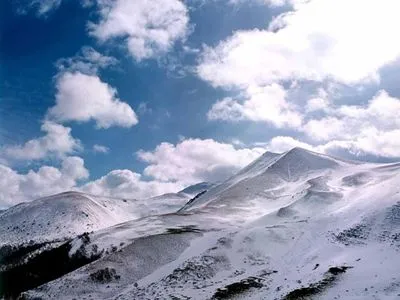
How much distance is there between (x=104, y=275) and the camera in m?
54.6

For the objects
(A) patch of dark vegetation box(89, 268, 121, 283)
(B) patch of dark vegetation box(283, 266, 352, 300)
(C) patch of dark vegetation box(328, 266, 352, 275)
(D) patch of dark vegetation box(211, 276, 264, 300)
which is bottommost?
(B) patch of dark vegetation box(283, 266, 352, 300)

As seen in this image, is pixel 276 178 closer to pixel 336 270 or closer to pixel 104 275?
pixel 104 275

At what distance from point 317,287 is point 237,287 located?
8743 millimetres

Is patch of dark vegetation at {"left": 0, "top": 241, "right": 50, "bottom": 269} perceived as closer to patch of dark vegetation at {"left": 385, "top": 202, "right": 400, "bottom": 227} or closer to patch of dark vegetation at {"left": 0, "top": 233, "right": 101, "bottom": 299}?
patch of dark vegetation at {"left": 0, "top": 233, "right": 101, "bottom": 299}

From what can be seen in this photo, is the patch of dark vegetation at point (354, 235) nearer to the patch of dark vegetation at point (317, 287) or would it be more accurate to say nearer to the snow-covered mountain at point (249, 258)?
the snow-covered mountain at point (249, 258)

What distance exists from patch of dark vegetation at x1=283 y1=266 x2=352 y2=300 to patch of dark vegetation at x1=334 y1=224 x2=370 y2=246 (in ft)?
45.7

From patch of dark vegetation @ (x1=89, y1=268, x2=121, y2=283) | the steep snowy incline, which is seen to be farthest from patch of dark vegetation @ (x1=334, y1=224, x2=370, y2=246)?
the steep snowy incline

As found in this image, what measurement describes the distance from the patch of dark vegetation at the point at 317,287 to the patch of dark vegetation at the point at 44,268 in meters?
32.4

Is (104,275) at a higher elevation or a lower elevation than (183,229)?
lower

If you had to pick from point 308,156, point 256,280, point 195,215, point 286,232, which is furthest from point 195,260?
point 308,156

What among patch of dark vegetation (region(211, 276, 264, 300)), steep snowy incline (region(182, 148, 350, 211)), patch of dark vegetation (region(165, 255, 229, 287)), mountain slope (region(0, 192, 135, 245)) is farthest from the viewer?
steep snowy incline (region(182, 148, 350, 211))

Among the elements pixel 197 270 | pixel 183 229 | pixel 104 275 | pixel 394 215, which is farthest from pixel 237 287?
pixel 183 229

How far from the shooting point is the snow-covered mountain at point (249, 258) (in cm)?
4484

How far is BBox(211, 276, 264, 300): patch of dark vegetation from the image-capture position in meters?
45.2
